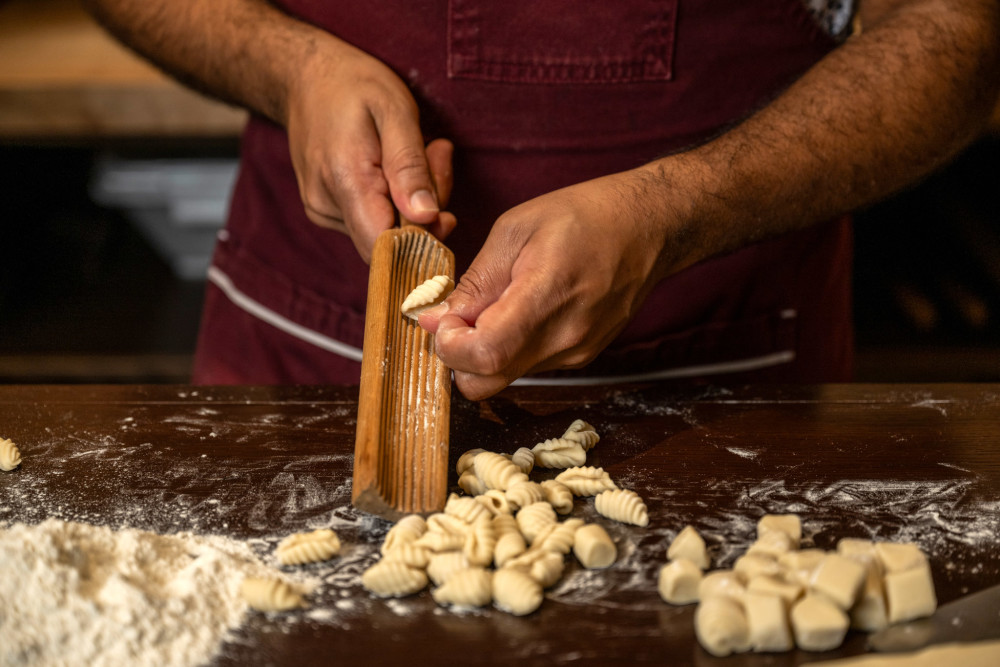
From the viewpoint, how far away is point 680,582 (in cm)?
84

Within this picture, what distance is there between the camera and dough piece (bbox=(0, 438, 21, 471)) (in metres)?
1.08

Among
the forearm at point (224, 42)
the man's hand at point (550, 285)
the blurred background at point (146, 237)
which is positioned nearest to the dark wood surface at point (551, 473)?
the man's hand at point (550, 285)

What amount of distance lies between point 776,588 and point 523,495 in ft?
0.95

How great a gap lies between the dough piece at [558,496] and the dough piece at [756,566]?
0.65 feet

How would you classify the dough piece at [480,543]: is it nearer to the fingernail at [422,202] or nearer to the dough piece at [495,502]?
the dough piece at [495,502]

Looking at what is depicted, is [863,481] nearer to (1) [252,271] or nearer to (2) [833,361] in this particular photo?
(2) [833,361]

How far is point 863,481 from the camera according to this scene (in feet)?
3.43

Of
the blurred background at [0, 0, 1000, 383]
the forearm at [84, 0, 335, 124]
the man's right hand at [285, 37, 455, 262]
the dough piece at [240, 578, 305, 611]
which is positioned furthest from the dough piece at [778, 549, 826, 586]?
the blurred background at [0, 0, 1000, 383]

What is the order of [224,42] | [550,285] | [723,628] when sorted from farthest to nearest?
[224,42], [550,285], [723,628]

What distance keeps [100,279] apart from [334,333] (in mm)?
1565

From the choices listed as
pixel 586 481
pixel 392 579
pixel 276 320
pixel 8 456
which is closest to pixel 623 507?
pixel 586 481

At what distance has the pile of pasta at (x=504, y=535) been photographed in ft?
2.79

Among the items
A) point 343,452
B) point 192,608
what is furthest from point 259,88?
point 192,608

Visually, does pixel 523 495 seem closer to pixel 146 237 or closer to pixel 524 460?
pixel 524 460
